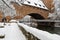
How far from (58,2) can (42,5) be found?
14.9 metres

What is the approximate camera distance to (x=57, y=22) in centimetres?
4778

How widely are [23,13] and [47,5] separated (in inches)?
471

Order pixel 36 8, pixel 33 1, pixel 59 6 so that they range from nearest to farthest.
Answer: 1. pixel 59 6
2. pixel 36 8
3. pixel 33 1

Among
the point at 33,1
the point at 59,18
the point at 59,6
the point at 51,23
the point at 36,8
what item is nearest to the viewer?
the point at 59,6

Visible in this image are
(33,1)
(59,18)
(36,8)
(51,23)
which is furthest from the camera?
(33,1)

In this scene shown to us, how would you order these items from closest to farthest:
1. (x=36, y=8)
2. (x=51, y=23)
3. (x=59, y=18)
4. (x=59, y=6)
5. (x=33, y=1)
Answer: (x=59, y=6), (x=59, y=18), (x=51, y=23), (x=36, y=8), (x=33, y=1)

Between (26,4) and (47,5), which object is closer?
(26,4)

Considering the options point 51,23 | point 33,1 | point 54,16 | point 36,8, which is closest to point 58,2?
point 54,16

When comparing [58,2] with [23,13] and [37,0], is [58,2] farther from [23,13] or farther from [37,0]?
[37,0]

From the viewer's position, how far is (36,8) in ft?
184

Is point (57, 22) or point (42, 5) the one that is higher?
point (42, 5)

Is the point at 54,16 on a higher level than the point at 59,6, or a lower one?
lower

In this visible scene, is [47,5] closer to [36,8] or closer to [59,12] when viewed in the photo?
[36,8]

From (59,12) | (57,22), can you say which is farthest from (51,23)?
(59,12)
